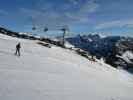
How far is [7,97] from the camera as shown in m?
14.6

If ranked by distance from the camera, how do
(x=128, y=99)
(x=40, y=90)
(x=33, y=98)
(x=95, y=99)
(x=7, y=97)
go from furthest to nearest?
(x=128, y=99) → (x=95, y=99) → (x=40, y=90) → (x=33, y=98) → (x=7, y=97)

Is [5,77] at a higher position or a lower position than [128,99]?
higher

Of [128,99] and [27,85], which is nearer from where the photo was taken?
[27,85]

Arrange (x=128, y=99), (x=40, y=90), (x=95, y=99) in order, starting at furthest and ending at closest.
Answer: (x=128, y=99) → (x=95, y=99) → (x=40, y=90)

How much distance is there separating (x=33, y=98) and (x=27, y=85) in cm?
343

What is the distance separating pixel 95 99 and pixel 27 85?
603cm

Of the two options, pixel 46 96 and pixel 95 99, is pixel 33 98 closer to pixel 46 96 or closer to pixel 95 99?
pixel 46 96

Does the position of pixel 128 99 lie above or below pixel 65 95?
below

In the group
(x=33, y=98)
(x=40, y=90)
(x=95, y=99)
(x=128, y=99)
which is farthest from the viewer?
(x=128, y=99)

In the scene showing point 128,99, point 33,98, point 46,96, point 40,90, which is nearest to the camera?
point 33,98

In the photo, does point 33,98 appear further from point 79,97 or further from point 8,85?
point 79,97

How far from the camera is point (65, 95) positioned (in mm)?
18547

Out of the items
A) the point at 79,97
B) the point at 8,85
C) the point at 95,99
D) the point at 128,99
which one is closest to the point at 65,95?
the point at 79,97

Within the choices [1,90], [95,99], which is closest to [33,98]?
[1,90]
